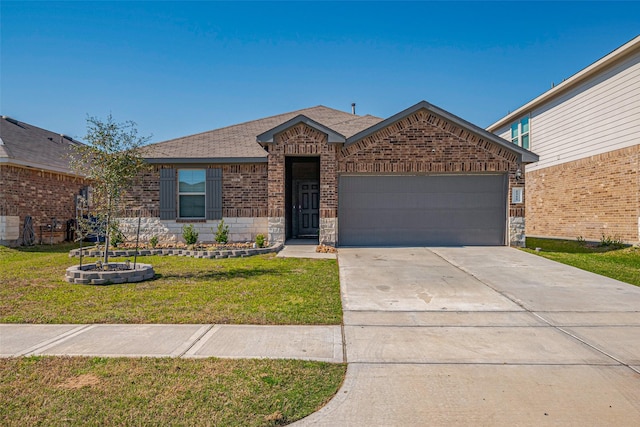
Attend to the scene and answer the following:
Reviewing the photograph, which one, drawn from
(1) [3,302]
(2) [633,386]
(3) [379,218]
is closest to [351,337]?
(2) [633,386]

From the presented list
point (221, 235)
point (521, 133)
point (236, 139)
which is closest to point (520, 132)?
point (521, 133)

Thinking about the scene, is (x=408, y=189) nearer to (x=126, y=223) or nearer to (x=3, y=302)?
(x=126, y=223)

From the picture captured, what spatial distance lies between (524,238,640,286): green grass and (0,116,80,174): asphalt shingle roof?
15.4 m

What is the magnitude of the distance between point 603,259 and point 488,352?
903 centimetres

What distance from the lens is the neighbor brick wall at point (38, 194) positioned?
43.8 feet

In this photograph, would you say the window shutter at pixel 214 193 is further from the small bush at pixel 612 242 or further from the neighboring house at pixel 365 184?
the small bush at pixel 612 242

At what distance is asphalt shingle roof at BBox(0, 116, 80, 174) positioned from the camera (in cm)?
1365

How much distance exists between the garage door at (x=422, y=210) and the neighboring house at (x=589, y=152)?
4362 millimetres

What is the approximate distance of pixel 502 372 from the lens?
3.54 meters

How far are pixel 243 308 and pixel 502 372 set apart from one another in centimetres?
340

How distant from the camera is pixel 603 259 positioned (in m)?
10.7

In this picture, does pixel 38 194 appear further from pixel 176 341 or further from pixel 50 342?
pixel 176 341

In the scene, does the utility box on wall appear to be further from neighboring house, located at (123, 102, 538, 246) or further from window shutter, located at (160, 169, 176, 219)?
window shutter, located at (160, 169, 176, 219)

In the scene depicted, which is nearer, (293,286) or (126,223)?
(293,286)
